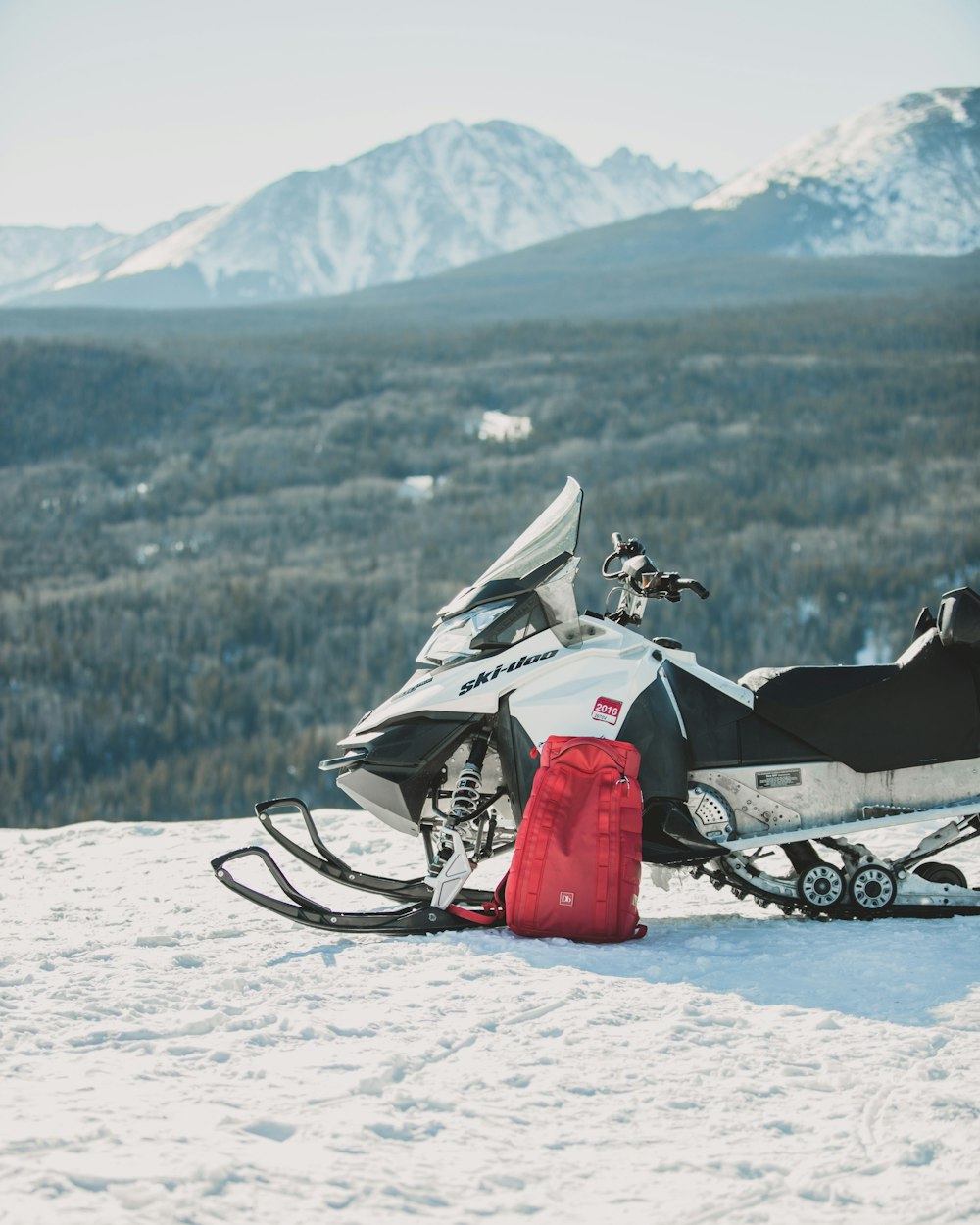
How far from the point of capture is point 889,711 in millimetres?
4660

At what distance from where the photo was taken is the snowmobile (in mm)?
4570

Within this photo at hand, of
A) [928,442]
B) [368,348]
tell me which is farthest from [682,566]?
[368,348]

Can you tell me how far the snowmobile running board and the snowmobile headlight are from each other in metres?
0.92

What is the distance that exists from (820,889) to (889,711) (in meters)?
0.70

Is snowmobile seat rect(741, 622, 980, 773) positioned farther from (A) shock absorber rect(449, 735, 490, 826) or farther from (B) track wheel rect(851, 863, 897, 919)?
(A) shock absorber rect(449, 735, 490, 826)

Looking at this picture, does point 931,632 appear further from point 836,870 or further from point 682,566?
point 682,566

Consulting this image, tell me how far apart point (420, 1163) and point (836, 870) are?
253cm

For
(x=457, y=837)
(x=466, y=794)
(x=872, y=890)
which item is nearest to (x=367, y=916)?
(x=457, y=837)

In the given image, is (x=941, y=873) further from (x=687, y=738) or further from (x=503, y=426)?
(x=503, y=426)

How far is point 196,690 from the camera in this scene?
64688 millimetres

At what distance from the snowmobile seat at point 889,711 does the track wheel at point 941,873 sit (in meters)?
0.52

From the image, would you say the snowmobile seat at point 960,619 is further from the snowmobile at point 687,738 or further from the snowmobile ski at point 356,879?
the snowmobile ski at point 356,879

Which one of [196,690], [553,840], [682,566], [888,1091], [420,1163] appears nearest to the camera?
[420,1163]

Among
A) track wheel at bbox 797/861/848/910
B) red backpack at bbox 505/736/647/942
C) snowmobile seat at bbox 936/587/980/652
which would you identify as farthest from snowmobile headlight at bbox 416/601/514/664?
snowmobile seat at bbox 936/587/980/652
